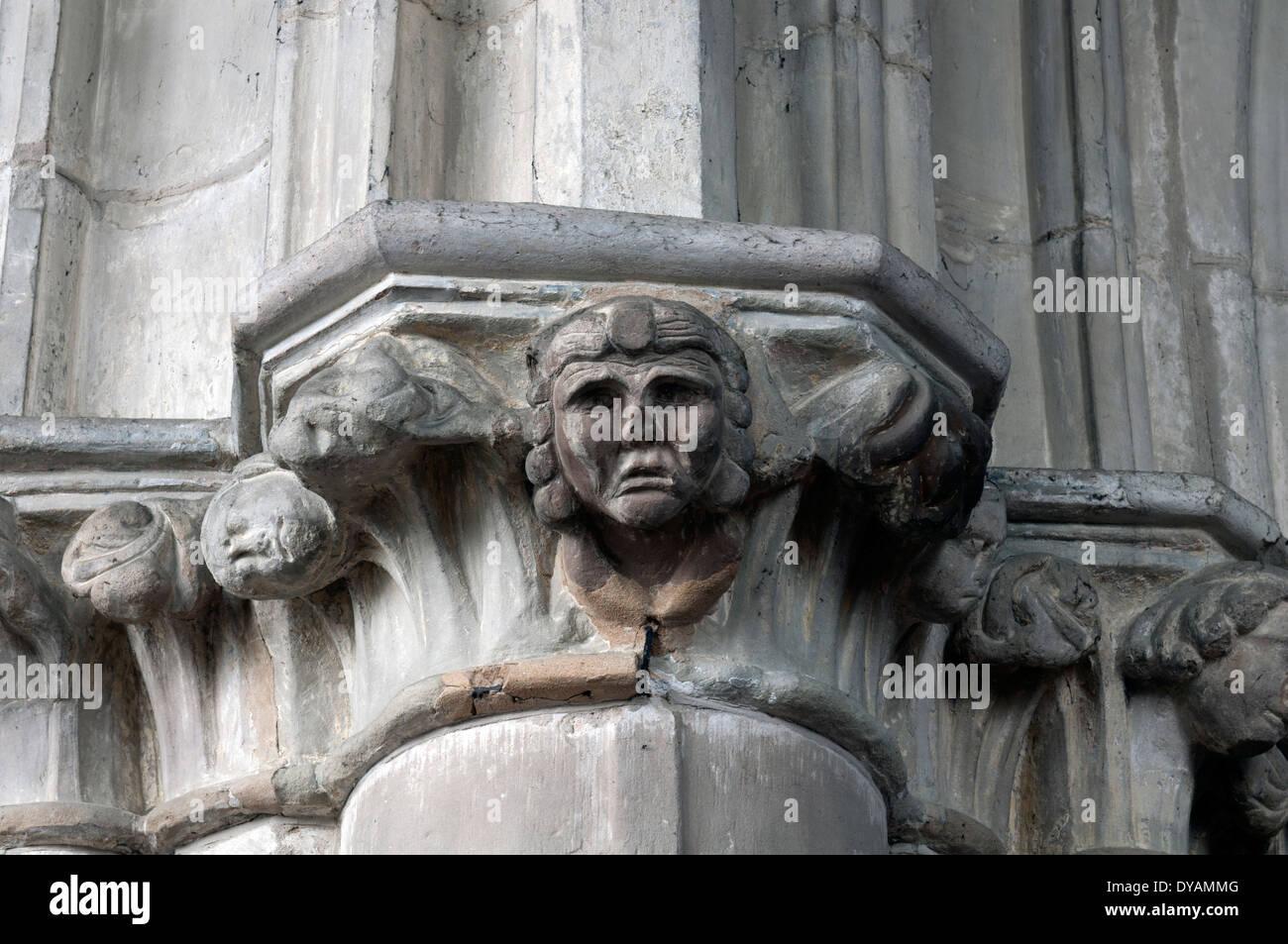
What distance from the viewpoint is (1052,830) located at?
10.6 ft

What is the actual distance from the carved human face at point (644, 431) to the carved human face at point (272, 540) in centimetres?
39

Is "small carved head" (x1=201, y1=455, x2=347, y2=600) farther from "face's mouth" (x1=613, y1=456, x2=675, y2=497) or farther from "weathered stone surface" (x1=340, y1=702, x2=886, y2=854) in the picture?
"face's mouth" (x1=613, y1=456, x2=675, y2=497)

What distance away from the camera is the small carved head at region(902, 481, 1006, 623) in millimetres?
3029

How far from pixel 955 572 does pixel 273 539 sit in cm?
80

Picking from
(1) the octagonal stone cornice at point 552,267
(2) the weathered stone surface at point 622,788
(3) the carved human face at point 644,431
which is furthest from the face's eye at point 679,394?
(2) the weathered stone surface at point 622,788

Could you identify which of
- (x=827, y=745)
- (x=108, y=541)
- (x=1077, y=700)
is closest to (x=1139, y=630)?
(x=1077, y=700)

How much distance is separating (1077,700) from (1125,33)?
1140mm

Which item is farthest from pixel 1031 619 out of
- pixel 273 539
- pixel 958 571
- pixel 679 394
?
pixel 273 539

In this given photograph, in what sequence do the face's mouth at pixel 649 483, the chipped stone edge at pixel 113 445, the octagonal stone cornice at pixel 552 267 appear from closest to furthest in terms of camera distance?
the face's mouth at pixel 649 483 < the octagonal stone cornice at pixel 552 267 < the chipped stone edge at pixel 113 445

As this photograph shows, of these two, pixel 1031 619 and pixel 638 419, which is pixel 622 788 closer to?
pixel 638 419

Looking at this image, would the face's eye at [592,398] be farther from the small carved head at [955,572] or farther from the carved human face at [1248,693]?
the carved human face at [1248,693]

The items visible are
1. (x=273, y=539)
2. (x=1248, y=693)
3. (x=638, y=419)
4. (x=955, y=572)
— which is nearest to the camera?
(x=638, y=419)

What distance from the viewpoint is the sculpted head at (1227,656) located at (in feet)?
10.4

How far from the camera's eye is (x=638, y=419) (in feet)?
8.71
